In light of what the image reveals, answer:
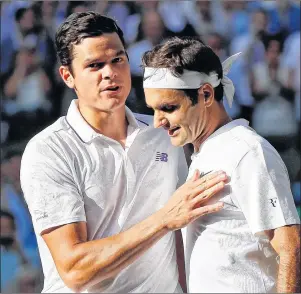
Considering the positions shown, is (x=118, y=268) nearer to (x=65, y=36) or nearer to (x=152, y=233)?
(x=152, y=233)

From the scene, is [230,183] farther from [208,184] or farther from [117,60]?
[117,60]

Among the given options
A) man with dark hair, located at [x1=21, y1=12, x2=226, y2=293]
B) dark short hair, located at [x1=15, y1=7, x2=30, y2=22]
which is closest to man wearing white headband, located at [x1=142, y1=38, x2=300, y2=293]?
man with dark hair, located at [x1=21, y1=12, x2=226, y2=293]

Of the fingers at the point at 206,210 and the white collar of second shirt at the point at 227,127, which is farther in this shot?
the white collar of second shirt at the point at 227,127

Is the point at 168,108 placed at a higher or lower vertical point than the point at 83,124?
higher

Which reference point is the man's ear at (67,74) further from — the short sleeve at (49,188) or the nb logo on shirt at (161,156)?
the nb logo on shirt at (161,156)

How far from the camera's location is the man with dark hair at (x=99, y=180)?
7.30 feet

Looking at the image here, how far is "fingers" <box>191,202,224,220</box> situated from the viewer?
193 centimetres

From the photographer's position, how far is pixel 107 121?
7.93 feet

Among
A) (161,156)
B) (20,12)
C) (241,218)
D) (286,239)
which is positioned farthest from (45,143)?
(20,12)

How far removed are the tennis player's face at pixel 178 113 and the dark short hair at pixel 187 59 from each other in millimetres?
26

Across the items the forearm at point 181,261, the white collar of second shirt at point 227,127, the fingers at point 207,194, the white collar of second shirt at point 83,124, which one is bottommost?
the forearm at point 181,261

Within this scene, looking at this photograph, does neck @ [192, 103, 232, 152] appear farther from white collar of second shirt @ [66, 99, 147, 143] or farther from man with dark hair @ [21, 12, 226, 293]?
white collar of second shirt @ [66, 99, 147, 143]

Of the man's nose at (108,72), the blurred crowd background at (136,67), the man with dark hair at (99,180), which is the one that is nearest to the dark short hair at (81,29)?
the man with dark hair at (99,180)

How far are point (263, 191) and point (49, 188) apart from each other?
0.71 meters
